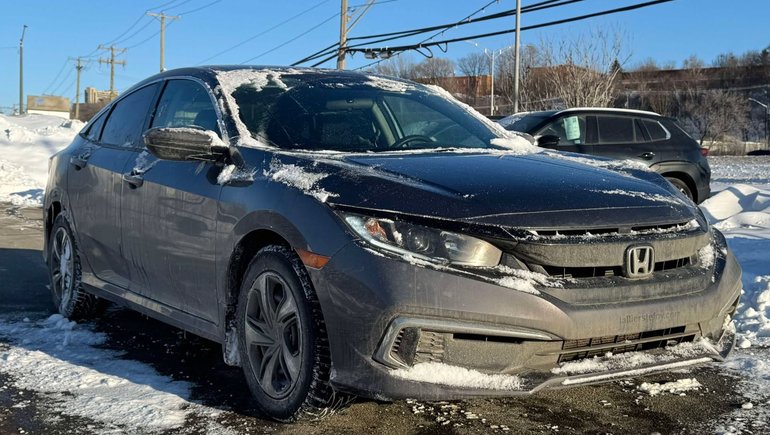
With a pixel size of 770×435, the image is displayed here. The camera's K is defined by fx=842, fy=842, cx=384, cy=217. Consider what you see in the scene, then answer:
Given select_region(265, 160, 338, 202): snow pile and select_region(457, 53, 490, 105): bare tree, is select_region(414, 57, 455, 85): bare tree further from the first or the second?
select_region(265, 160, 338, 202): snow pile

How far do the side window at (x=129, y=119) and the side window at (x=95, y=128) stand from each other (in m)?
0.09

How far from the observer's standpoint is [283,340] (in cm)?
343

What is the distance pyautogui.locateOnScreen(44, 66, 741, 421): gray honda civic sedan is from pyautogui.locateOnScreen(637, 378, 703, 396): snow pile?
21.4 inches

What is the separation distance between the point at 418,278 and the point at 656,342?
1.03 m

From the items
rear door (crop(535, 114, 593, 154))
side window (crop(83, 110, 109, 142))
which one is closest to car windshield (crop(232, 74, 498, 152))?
side window (crop(83, 110, 109, 142))

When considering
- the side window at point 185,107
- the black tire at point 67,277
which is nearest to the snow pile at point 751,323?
the side window at point 185,107

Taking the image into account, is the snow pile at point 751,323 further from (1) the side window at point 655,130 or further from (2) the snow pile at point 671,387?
(1) the side window at point 655,130

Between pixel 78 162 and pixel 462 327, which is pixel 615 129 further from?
pixel 462 327

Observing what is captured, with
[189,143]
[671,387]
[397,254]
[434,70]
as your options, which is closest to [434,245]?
[397,254]

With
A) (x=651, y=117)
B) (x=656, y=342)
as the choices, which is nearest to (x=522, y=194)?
(x=656, y=342)

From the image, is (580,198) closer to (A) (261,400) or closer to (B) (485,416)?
(B) (485,416)

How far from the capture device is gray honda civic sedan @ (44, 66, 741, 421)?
118 inches

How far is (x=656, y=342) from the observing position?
3283 mm

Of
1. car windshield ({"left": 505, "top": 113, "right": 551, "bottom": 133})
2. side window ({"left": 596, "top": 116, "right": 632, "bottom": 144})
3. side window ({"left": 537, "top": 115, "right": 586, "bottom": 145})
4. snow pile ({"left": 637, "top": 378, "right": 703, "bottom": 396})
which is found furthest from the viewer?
side window ({"left": 596, "top": 116, "right": 632, "bottom": 144})
